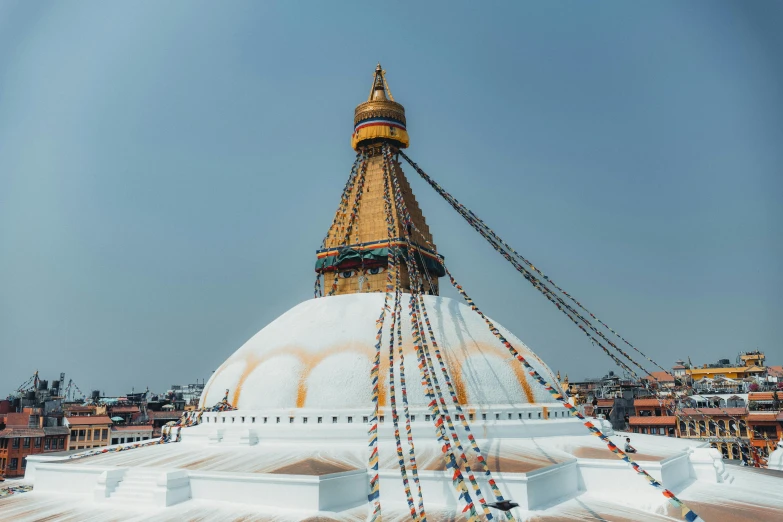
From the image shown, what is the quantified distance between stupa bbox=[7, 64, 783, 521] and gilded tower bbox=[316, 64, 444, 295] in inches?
2.5

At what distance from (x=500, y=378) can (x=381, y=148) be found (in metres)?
8.10

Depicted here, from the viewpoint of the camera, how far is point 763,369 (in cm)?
5069

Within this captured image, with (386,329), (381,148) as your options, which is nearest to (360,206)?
(381,148)

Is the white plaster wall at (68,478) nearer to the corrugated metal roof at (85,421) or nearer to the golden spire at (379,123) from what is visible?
the golden spire at (379,123)

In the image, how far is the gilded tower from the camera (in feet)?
50.1

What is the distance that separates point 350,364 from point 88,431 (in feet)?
92.4

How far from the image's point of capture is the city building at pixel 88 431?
108 ft

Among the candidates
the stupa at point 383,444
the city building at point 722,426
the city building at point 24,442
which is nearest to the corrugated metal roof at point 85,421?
the city building at point 24,442

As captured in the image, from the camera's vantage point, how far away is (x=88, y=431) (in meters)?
33.2

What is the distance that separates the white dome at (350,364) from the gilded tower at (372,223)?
5.00 ft

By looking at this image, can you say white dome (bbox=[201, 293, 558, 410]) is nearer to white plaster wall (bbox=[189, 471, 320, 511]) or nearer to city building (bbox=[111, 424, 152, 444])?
white plaster wall (bbox=[189, 471, 320, 511])

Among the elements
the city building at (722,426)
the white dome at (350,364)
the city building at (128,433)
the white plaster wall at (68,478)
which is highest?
the white dome at (350,364)

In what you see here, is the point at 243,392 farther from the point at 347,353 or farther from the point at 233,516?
the point at 233,516

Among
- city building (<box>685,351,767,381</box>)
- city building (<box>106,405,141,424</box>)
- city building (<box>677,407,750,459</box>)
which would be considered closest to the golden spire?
city building (<box>677,407,750,459</box>)
